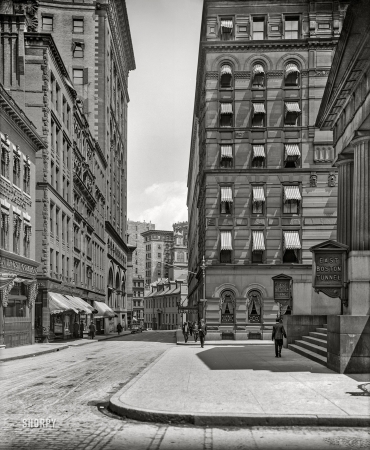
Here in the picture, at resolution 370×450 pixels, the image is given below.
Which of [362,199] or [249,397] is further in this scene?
[362,199]

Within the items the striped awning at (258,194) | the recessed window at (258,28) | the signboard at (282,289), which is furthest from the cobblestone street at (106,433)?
the recessed window at (258,28)

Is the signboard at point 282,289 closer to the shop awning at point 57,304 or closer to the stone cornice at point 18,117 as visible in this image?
the shop awning at point 57,304

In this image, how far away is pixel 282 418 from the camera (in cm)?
1152

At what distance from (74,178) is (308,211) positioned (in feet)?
69.5

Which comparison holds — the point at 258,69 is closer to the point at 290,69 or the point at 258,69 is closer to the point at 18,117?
the point at 290,69

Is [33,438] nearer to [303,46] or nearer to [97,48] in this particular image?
[303,46]

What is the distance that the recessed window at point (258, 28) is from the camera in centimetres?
5741

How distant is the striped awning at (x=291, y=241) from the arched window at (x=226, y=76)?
→ 1408cm

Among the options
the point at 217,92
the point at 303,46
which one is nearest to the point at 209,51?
the point at 217,92

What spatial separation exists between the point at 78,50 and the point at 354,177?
66.1 meters

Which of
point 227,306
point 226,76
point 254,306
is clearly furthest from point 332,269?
point 226,76

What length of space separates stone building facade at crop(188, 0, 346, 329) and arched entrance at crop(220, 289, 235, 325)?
9 centimetres

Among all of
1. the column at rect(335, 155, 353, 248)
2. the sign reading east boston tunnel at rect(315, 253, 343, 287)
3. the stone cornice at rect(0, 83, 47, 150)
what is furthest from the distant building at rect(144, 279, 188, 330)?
the sign reading east boston tunnel at rect(315, 253, 343, 287)

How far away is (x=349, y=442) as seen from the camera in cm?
1025
